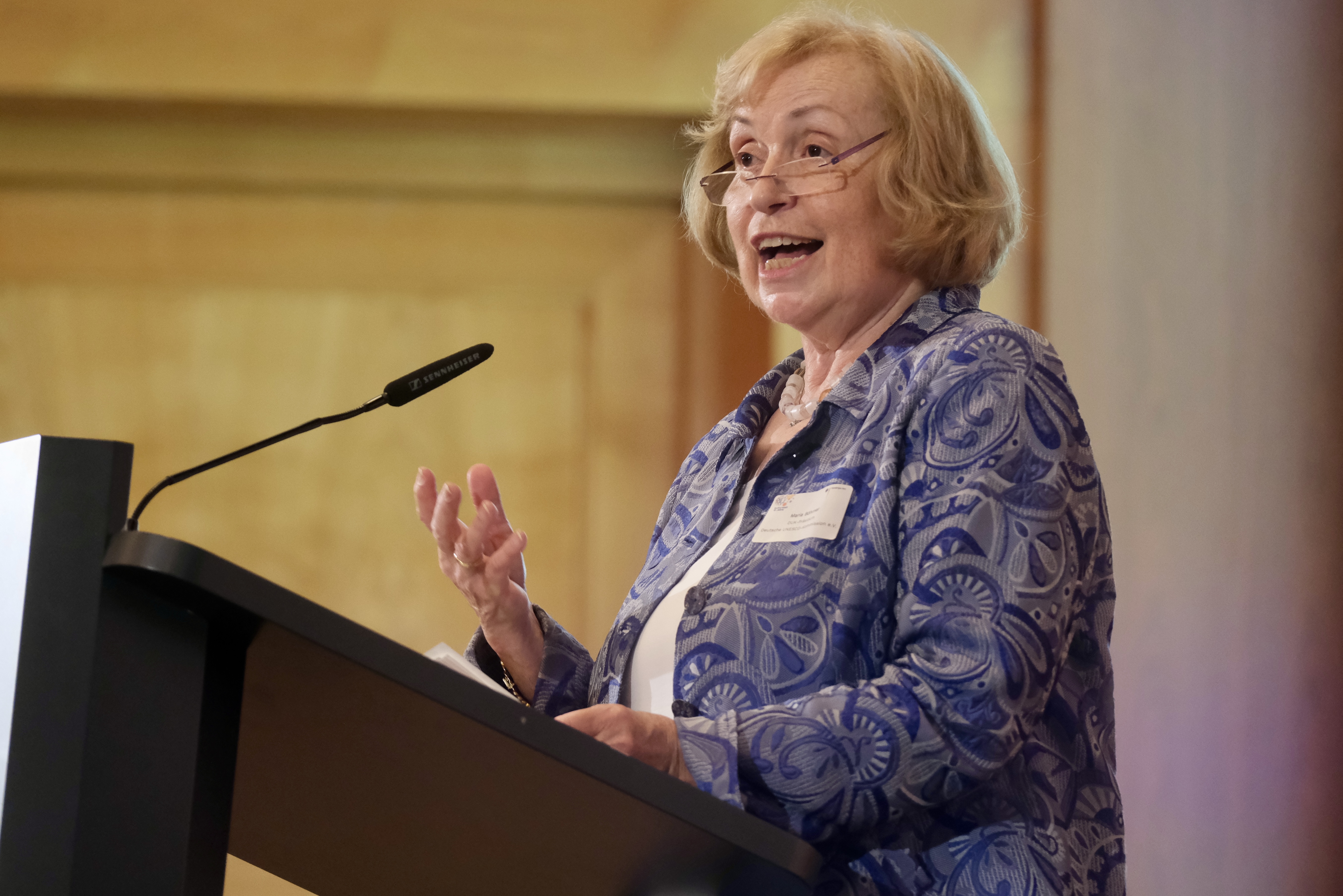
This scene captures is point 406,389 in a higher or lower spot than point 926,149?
lower

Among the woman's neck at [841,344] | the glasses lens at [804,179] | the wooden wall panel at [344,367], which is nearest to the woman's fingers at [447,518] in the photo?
the woman's neck at [841,344]

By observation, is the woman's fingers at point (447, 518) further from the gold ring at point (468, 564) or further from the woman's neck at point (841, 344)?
the woman's neck at point (841, 344)

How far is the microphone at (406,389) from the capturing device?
0.89 metres

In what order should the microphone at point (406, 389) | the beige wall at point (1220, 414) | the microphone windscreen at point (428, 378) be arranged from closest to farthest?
the microphone at point (406, 389) → the microphone windscreen at point (428, 378) → the beige wall at point (1220, 414)

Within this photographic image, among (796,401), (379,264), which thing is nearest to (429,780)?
(796,401)

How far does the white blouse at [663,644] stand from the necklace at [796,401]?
0.18 metres

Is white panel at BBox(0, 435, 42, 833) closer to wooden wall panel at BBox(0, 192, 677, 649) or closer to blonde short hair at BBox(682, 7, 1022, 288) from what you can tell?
blonde short hair at BBox(682, 7, 1022, 288)

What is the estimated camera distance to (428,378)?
102 centimetres

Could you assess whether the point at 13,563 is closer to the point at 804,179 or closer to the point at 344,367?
the point at 804,179

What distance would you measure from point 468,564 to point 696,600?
299 mm

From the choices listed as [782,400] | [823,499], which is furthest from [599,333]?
[823,499]

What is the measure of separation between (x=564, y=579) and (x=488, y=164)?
Result: 106 centimetres

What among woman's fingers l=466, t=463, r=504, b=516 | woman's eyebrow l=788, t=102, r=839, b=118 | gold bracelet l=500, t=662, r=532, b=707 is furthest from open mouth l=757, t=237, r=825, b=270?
gold bracelet l=500, t=662, r=532, b=707

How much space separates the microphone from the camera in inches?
A: 34.9
